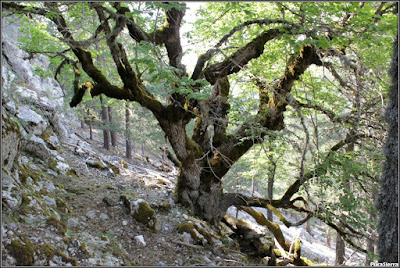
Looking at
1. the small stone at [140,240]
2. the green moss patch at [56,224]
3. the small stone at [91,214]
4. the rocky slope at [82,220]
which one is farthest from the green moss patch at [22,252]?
the small stone at [140,240]

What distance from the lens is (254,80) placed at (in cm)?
609

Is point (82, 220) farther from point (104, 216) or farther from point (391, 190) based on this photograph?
point (391, 190)

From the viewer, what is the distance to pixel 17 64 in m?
14.6

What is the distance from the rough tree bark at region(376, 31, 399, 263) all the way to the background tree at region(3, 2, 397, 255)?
763 millimetres

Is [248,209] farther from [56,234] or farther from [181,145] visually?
[56,234]

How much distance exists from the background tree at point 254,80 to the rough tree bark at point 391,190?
2.50ft

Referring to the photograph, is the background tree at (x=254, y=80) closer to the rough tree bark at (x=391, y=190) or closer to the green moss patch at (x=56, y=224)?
the rough tree bark at (x=391, y=190)

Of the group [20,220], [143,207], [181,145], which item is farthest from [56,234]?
[181,145]

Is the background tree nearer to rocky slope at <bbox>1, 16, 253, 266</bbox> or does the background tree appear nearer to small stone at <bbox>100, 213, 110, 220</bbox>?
rocky slope at <bbox>1, 16, 253, 266</bbox>

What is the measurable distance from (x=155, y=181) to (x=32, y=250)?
6.50m

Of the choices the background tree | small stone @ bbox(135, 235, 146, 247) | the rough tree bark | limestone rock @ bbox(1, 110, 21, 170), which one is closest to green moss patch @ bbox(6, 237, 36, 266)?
limestone rock @ bbox(1, 110, 21, 170)

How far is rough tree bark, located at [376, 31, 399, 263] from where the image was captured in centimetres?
305

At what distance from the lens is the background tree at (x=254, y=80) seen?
410cm

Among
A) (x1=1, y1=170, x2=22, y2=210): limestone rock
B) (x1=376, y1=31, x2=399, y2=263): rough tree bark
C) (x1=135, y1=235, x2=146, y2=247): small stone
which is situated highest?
(x1=376, y1=31, x2=399, y2=263): rough tree bark
